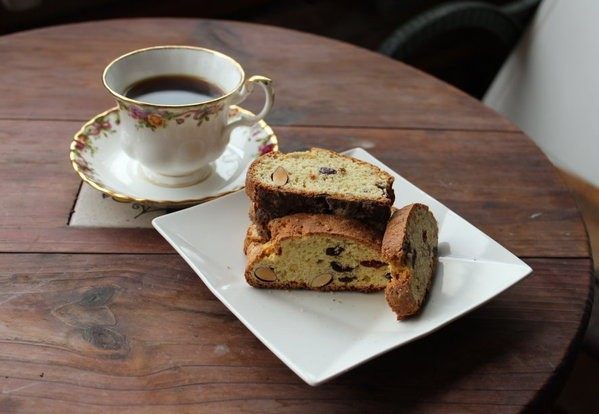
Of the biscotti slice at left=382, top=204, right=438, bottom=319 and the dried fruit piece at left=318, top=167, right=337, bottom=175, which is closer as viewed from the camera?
the biscotti slice at left=382, top=204, right=438, bottom=319

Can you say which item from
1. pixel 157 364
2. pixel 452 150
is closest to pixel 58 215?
pixel 157 364

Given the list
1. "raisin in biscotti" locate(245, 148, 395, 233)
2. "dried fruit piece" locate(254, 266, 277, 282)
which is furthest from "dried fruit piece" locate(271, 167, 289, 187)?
"dried fruit piece" locate(254, 266, 277, 282)

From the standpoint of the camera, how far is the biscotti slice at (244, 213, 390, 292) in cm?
76

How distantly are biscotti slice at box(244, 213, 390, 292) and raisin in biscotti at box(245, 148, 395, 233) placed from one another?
0.05ft

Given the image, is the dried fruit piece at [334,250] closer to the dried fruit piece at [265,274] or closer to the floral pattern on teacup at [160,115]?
the dried fruit piece at [265,274]

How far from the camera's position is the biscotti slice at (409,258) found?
0.72 meters

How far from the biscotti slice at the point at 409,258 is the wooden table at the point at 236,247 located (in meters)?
0.05

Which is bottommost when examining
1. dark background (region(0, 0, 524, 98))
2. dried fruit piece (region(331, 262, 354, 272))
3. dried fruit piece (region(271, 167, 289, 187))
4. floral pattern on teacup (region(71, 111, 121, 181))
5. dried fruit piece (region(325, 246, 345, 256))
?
dark background (region(0, 0, 524, 98))

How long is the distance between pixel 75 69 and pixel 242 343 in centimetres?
75

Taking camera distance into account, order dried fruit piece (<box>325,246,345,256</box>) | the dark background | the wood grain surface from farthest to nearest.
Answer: the dark background
dried fruit piece (<box>325,246,345,256</box>)
the wood grain surface

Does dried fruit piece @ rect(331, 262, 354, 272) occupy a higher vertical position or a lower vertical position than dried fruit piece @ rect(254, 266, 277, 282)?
higher

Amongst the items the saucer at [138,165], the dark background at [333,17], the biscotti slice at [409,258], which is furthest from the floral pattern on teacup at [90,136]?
the dark background at [333,17]

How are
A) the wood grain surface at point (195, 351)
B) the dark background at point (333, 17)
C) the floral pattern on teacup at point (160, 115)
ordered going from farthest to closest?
the dark background at point (333, 17)
the floral pattern on teacup at point (160, 115)
the wood grain surface at point (195, 351)

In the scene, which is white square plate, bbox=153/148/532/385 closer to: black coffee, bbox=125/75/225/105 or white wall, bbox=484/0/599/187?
black coffee, bbox=125/75/225/105
